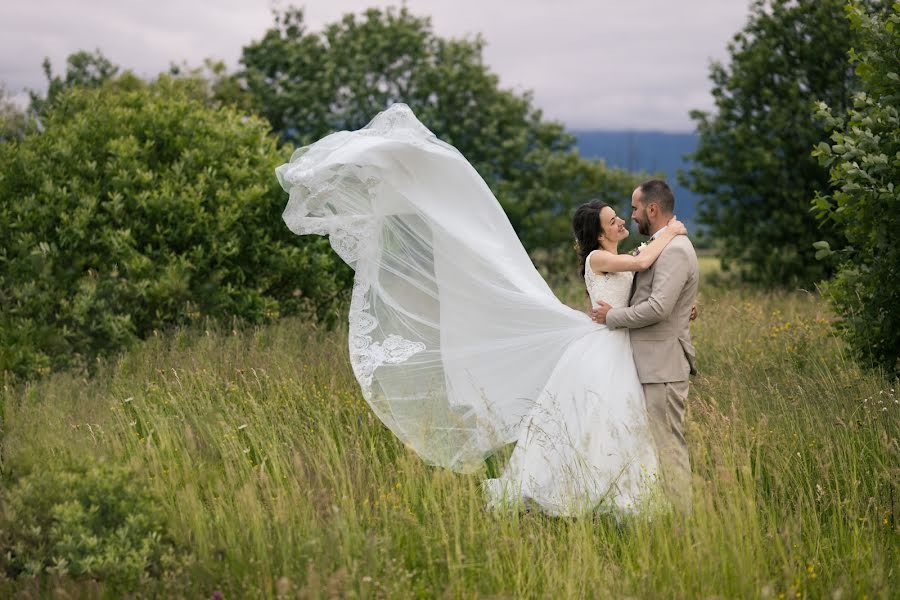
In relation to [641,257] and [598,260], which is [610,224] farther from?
[641,257]

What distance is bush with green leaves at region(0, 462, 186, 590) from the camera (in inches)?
163

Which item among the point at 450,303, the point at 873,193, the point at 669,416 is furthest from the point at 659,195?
the point at 873,193

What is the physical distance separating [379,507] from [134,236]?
5693 mm

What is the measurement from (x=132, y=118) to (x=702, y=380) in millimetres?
6712

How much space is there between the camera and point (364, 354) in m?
6.26

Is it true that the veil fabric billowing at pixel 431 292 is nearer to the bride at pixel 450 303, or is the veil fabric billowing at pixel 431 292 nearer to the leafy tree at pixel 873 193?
the bride at pixel 450 303

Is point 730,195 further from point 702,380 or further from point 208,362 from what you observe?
point 208,362

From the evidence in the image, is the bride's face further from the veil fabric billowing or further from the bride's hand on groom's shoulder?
the veil fabric billowing

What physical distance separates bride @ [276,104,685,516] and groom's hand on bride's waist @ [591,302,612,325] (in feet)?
0.18

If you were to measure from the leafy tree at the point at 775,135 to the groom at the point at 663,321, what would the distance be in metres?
10.4

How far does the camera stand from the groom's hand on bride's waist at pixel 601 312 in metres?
5.84

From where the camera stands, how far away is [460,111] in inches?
886

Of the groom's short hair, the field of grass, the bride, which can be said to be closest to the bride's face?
the bride

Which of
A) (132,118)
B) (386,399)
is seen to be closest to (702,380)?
(386,399)
